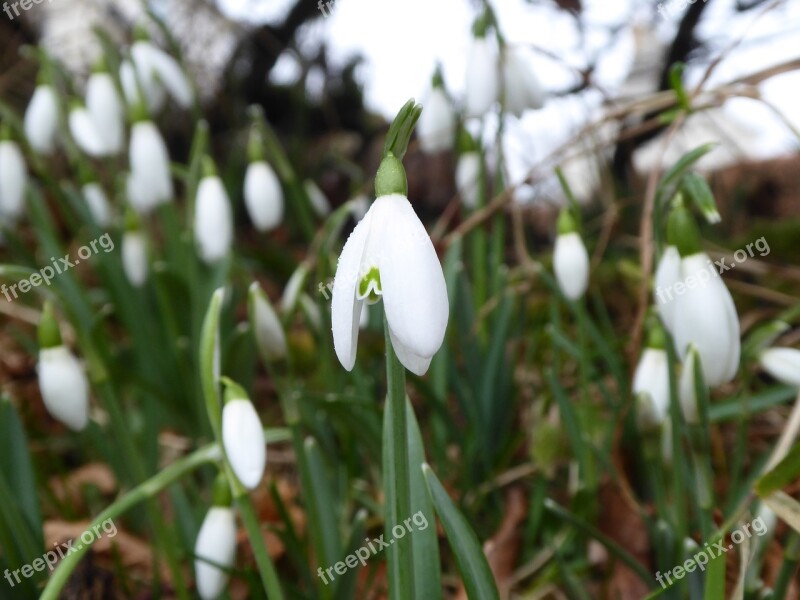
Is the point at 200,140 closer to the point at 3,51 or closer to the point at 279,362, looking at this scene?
the point at 279,362

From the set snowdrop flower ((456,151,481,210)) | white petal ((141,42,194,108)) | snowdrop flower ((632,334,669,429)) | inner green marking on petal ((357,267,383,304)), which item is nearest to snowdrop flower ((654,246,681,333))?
snowdrop flower ((632,334,669,429))

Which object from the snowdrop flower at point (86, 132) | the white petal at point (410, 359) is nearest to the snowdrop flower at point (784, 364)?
the white petal at point (410, 359)

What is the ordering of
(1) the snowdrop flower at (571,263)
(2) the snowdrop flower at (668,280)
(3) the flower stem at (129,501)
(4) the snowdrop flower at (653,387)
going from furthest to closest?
(1) the snowdrop flower at (571,263) < (4) the snowdrop flower at (653,387) < (2) the snowdrop flower at (668,280) < (3) the flower stem at (129,501)

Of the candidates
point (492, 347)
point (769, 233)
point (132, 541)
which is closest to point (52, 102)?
point (132, 541)

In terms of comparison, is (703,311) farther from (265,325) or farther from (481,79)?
(481,79)

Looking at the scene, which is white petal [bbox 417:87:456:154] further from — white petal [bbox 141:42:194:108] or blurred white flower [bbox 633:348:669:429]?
blurred white flower [bbox 633:348:669:429]

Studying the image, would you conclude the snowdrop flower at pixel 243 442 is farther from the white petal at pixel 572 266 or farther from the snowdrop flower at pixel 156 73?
the snowdrop flower at pixel 156 73

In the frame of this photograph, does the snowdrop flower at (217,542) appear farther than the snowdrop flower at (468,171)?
No
